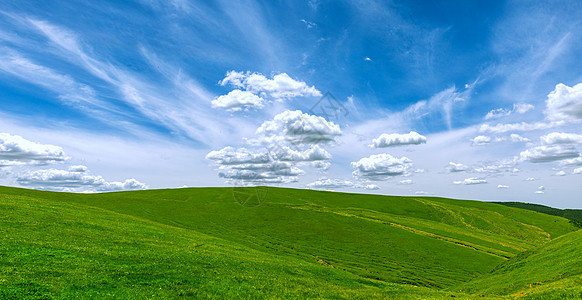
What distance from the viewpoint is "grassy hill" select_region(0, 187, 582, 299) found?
2117 centimetres

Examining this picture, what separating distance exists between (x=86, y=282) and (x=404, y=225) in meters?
93.9

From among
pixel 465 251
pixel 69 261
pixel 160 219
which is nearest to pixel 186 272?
pixel 69 261

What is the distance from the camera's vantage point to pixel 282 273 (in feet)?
102

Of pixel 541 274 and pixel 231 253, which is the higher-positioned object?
pixel 541 274

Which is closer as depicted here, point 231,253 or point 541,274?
point 541,274

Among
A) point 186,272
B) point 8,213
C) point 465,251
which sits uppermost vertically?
point 8,213

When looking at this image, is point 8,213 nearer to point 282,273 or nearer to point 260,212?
point 282,273

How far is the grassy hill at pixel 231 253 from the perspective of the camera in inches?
834

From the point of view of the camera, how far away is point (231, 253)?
1560 inches

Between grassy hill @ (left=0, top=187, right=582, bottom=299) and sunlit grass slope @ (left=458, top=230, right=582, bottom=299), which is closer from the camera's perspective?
grassy hill @ (left=0, top=187, right=582, bottom=299)

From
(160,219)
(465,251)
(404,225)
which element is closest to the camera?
(465,251)

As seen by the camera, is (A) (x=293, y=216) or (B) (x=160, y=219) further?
(A) (x=293, y=216)

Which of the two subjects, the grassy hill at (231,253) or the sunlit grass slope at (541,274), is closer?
the grassy hill at (231,253)

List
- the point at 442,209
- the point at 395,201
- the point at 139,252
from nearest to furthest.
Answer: the point at 139,252 < the point at 442,209 < the point at 395,201
